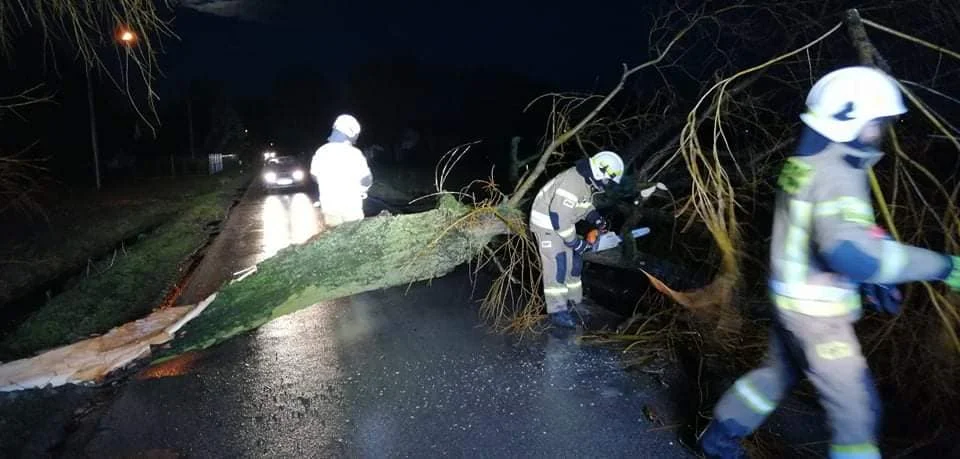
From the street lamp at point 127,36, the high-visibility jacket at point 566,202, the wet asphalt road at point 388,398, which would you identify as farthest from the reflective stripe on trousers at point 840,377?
the street lamp at point 127,36

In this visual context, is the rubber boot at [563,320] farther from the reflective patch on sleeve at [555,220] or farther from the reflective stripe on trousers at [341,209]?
the reflective stripe on trousers at [341,209]

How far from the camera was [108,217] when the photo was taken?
1558cm

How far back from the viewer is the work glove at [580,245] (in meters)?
5.46

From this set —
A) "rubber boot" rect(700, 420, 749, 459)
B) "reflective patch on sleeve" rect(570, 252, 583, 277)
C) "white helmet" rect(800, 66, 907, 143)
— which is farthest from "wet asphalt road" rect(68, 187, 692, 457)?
"white helmet" rect(800, 66, 907, 143)

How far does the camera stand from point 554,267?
5.39 metres

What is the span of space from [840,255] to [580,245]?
322 cm

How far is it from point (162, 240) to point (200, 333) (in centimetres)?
744

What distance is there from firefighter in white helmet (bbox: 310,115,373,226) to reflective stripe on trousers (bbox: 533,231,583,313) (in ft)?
8.51

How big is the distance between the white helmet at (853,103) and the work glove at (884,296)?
0.65 meters

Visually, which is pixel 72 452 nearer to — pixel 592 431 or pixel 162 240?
pixel 592 431

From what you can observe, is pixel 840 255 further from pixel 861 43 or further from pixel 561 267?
pixel 561 267

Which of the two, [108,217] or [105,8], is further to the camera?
[108,217]

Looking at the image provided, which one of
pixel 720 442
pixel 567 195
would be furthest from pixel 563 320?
pixel 720 442

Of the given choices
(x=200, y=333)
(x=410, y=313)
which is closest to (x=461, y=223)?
(x=410, y=313)
